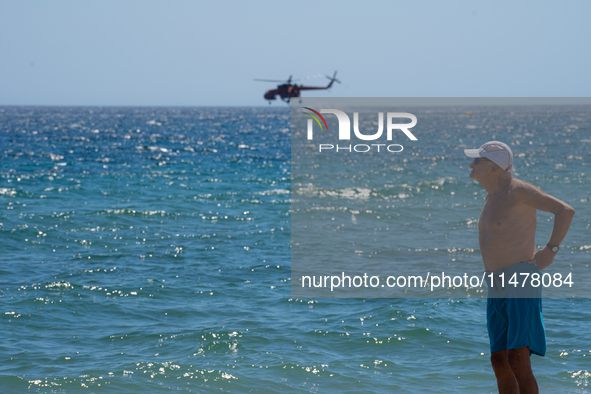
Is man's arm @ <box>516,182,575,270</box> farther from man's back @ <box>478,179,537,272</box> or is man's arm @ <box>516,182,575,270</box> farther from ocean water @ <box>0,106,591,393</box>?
ocean water @ <box>0,106,591,393</box>

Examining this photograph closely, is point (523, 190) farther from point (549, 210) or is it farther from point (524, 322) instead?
point (524, 322)

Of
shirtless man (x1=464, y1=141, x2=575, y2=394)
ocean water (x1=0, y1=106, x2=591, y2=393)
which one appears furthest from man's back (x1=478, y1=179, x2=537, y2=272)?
ocean water (x1=0, y1=106, x2=591, y2=393)

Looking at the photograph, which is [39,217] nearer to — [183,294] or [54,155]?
[183,294]

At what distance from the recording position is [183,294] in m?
9.88

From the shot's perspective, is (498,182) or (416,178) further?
(416,178)

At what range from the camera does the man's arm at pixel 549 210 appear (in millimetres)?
4074

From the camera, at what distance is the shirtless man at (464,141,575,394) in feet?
13.9

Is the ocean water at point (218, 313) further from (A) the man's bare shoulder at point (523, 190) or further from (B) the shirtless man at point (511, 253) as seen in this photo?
(A) the man's bare shoulder at point (523, 190)

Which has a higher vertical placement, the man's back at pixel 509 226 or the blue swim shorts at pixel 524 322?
the man's back at pixel 509 226

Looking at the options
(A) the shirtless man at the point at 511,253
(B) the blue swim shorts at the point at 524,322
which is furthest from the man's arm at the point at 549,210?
(B) the blue swim shorts at the point at 524,322

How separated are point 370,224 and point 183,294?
8.03 metres

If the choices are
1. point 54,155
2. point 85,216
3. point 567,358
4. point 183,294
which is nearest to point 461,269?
Result: point 567,358

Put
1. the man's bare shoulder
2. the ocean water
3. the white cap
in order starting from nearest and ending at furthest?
the man's bare shoulder
the white cap
the ocean water

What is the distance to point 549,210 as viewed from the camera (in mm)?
4074
